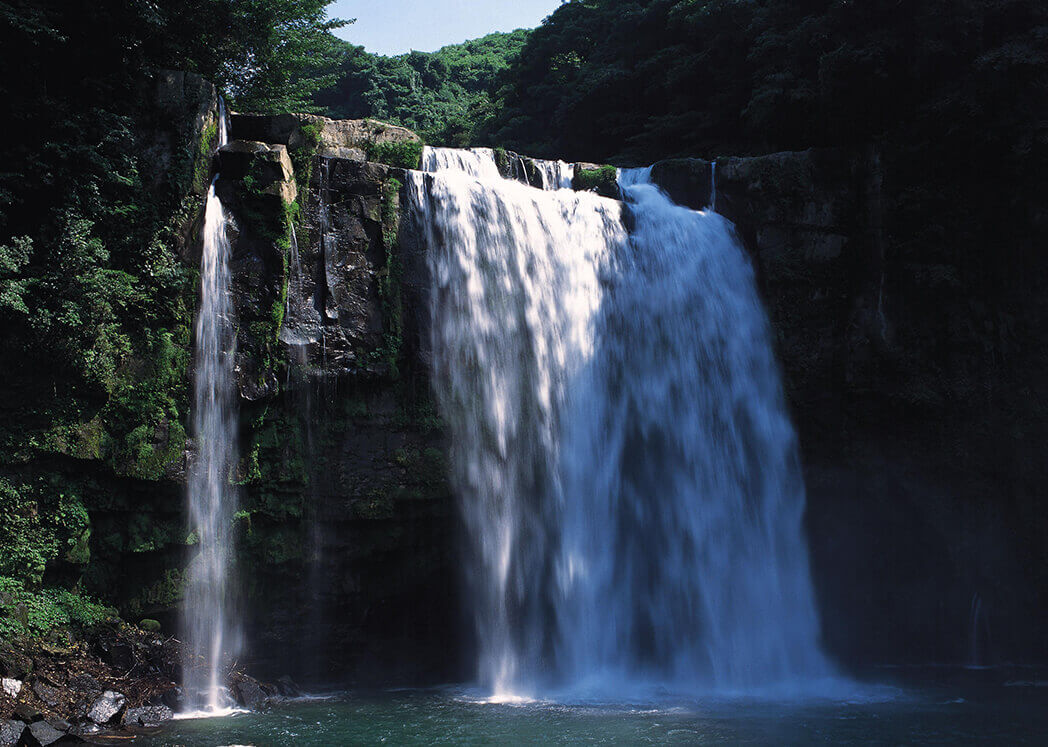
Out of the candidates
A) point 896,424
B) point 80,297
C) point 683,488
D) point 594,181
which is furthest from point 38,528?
point 896,424

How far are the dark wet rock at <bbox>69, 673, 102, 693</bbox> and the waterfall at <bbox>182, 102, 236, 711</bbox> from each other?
55.5 inches

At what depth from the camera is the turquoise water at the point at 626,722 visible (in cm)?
977

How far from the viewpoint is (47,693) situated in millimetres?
9836

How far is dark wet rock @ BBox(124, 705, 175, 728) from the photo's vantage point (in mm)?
10125

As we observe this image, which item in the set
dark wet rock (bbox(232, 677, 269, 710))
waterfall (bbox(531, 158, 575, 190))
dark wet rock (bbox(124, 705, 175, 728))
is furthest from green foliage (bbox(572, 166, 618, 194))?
dark wet rock (bbox(124, 705, 175, 728))

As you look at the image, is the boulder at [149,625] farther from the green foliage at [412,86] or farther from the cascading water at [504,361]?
the green foliage at [412,86]

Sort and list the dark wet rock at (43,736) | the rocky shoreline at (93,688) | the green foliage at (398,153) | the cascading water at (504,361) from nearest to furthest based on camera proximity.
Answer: the dark wet rock at (43,736) < the rocky shoreline at (93,688) < the cascading water at (504,361) < the green foliage at (398,153)

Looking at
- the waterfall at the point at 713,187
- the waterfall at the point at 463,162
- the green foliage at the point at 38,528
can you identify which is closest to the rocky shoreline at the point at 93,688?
the green foliage at the point at 38,528

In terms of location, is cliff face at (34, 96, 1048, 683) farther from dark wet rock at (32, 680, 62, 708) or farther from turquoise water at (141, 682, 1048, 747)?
turquoise water at (141, 682, 1048, 747)

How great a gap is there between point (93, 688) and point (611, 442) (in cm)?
882

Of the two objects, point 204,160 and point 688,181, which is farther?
point 688,181

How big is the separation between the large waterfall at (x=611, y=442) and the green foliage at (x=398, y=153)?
56 cm

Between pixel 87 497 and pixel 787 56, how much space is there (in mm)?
17959

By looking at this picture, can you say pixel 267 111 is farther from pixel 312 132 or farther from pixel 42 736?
pixel 42 736
